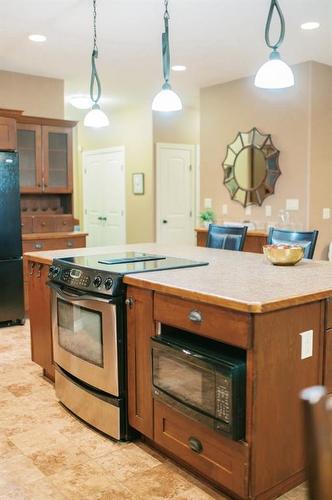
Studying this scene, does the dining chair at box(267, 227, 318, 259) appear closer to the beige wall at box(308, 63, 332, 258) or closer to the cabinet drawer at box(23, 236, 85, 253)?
the beige wall at box(308, 63, 332, 258)

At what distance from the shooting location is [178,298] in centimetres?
218

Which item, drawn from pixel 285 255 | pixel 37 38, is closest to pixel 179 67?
pixel 37 38

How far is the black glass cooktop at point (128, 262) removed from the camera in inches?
103

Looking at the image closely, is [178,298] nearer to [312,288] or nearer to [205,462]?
[312,288]

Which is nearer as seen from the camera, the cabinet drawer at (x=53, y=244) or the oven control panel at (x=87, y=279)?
the oven control panel at (x=87, y=279)

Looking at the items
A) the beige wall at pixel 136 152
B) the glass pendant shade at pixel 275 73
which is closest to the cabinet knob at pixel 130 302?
the glass pendant shade at pixel 275 73

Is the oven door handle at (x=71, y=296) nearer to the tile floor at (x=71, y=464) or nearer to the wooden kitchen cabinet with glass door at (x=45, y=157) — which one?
the tile floor at (x=71, y=464)

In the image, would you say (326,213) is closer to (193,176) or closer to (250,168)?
(250,168)

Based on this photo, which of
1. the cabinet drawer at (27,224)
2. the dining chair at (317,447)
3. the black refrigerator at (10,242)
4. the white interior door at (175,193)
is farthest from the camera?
the white interior door at (175,193)

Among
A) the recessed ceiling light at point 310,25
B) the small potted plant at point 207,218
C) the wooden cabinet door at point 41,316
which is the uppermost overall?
the recessed ceiling light at point 310,25

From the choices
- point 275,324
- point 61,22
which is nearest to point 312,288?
point 275,324

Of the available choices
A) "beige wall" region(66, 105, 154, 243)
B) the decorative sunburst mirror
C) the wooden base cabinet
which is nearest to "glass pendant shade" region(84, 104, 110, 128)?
the wooden base cabinet

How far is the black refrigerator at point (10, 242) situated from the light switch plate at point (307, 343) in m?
3.45

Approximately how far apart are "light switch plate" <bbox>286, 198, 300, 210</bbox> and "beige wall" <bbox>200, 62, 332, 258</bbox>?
0.14ft
